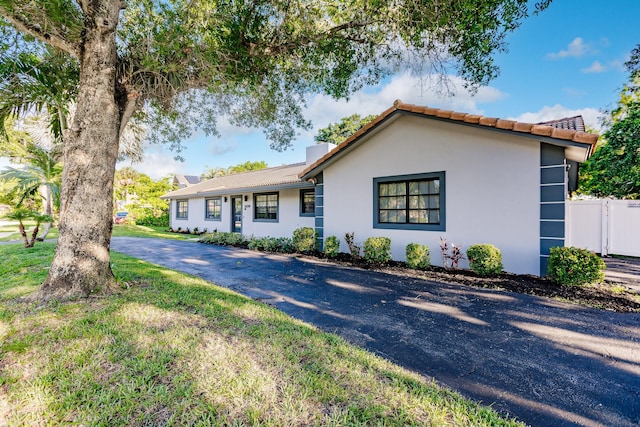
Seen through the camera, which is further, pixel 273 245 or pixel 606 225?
pixel 273 245

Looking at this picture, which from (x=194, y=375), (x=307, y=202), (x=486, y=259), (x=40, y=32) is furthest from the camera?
(x=307, y=202)

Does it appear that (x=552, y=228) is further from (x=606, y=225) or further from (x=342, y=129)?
(x=342, y=129)

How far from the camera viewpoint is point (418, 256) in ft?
23.6

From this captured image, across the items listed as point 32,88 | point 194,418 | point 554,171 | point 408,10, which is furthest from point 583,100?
point 32,88

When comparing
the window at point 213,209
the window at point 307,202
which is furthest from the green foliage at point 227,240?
the window at point 213,209

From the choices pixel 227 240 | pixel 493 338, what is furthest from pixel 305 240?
pixel 493 338

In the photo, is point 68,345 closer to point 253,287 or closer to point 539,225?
point 253,287

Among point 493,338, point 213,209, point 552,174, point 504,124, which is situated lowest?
point 493,338

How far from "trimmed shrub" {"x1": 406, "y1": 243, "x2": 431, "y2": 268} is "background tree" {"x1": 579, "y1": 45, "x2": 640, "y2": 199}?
42.0 ft

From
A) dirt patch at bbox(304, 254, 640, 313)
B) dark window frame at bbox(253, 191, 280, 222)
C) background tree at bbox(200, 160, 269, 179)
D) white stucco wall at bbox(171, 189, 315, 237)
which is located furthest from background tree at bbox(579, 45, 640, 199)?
background tree at bbox(200, 160, 269, 179)

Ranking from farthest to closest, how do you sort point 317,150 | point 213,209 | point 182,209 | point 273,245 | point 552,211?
point 182,209 → point 213,209 → point 317,150 → point 273,245 → point 552,211

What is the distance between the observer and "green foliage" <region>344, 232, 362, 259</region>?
28.9ft

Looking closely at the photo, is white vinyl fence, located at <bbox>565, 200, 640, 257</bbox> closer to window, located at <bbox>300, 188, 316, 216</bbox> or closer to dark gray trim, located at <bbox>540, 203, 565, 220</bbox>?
dark gray trim, located at <bbox>540, 203, 565, 220</bbox>

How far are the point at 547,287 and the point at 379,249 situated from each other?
3778mm
